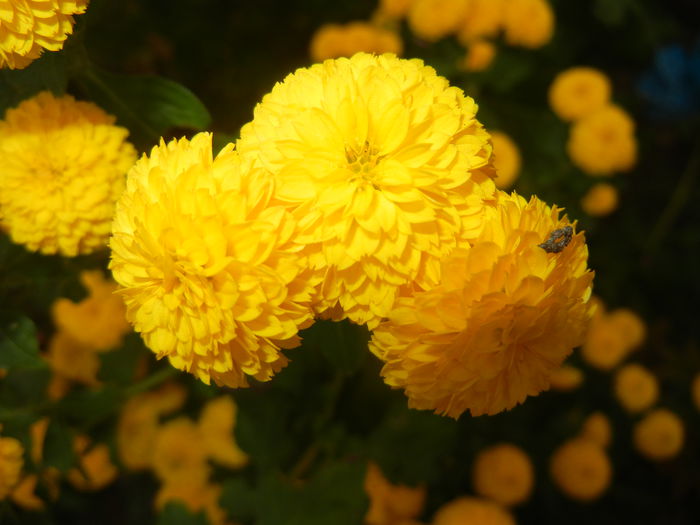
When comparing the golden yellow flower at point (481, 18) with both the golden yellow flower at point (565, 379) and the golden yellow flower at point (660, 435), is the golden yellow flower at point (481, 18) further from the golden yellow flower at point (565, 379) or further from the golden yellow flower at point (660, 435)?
the golden yellow flower at point (660, 435)

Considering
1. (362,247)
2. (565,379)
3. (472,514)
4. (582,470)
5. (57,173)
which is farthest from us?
(565,379)

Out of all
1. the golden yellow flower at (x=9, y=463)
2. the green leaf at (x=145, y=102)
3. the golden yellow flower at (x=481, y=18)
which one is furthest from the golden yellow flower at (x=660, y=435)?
the golden yellow flower at (x=9, y=463)

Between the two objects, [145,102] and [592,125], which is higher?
[145,102]

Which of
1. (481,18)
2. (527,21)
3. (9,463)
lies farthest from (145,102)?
(527,21)

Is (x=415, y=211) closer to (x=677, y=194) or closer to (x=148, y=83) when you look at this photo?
(x=148, y=83)

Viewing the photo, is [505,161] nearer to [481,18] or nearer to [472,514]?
[481,18]

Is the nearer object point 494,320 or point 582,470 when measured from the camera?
point 494,320

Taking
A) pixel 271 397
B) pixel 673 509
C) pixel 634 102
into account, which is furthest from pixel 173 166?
pixel 634 102
